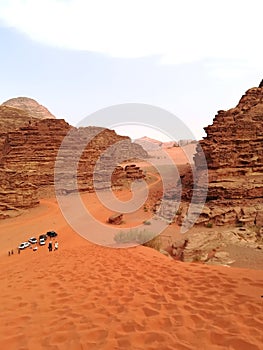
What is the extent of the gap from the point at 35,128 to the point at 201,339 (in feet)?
105

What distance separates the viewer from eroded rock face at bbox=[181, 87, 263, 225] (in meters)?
14.8

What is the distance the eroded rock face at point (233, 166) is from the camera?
14.8m

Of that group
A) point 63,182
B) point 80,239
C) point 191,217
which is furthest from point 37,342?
point 63,182

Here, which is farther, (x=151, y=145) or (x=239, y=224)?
(x=151, y=145)

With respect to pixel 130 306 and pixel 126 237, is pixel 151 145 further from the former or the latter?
pixel 130 306

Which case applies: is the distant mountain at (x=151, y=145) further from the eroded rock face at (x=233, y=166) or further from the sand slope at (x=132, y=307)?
the sand slope at (x=132, y=307)

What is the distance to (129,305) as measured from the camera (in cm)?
498

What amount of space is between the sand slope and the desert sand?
0.01 metres

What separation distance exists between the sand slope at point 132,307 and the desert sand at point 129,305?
0.04ft

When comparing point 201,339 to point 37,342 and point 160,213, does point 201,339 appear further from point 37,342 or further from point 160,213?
point 160,213

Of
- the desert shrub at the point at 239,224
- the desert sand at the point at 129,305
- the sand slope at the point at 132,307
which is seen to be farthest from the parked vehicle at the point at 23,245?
the desert shrub at the point at 239,224

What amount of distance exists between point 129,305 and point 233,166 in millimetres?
13870

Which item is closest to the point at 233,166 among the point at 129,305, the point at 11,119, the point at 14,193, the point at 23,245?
the point at 23,245

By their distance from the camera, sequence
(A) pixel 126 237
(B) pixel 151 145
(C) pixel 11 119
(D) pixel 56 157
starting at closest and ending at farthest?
1. (A) pixel 126 237
2. (D) pixel 56 157
3. (C) pixel 11 119
4. (B) pixel 151 145
